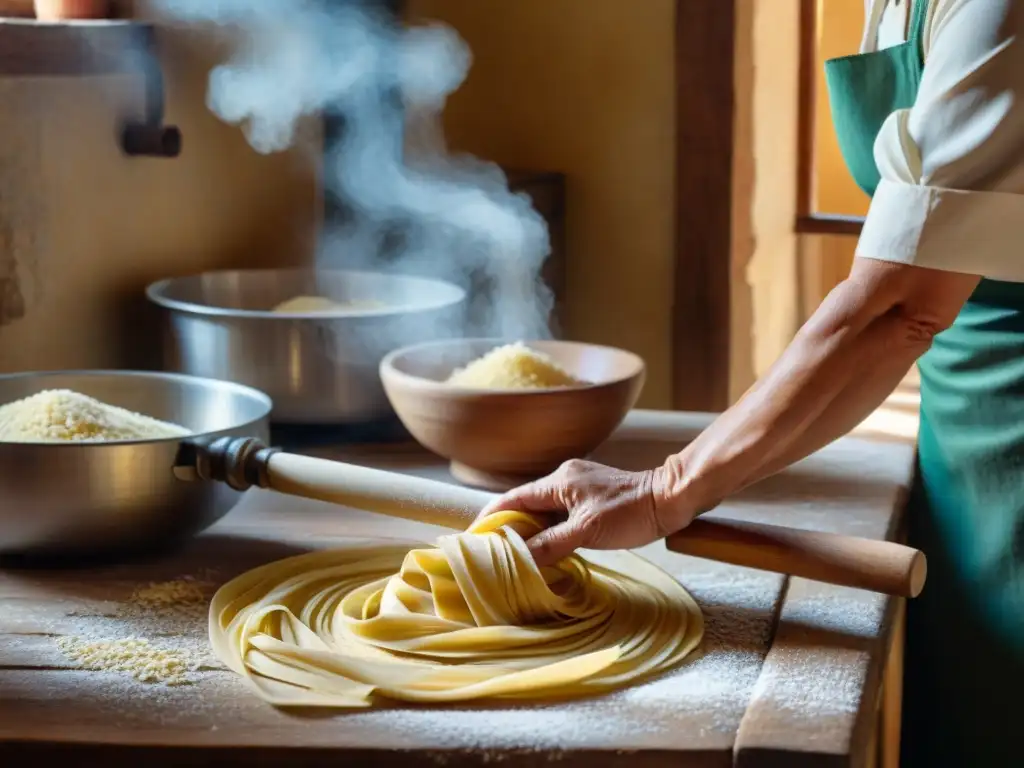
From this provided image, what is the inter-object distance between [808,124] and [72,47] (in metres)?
1.52

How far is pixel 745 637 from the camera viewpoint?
1179 mm

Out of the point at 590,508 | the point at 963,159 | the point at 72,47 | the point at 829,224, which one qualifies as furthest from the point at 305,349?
the point at 829,224

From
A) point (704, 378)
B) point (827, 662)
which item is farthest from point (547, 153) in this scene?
point (827, 662)

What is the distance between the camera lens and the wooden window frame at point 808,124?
268 cm

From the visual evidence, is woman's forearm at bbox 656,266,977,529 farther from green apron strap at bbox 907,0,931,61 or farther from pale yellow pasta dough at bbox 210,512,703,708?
green apron strap at bbox 907,0,931,61

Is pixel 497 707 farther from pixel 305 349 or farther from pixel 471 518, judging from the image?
pixel 305 349

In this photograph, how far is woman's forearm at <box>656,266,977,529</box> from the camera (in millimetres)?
1204

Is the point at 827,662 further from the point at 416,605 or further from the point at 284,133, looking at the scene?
the point at 284,133

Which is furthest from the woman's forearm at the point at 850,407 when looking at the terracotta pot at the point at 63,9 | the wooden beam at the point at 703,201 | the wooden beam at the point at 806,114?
the wooden beam at the point at 806,114

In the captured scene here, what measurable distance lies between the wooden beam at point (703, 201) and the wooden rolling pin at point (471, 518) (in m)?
1.41

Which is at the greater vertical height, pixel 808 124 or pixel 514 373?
pixel 808 124

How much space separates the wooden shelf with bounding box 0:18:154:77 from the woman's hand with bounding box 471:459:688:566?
844 millimetres

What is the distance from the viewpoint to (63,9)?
5.91 ft

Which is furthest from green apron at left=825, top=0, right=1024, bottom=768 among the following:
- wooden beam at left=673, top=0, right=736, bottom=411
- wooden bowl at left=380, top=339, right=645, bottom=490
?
wooden beam at left=673, top=0, right=736, bottom=411
